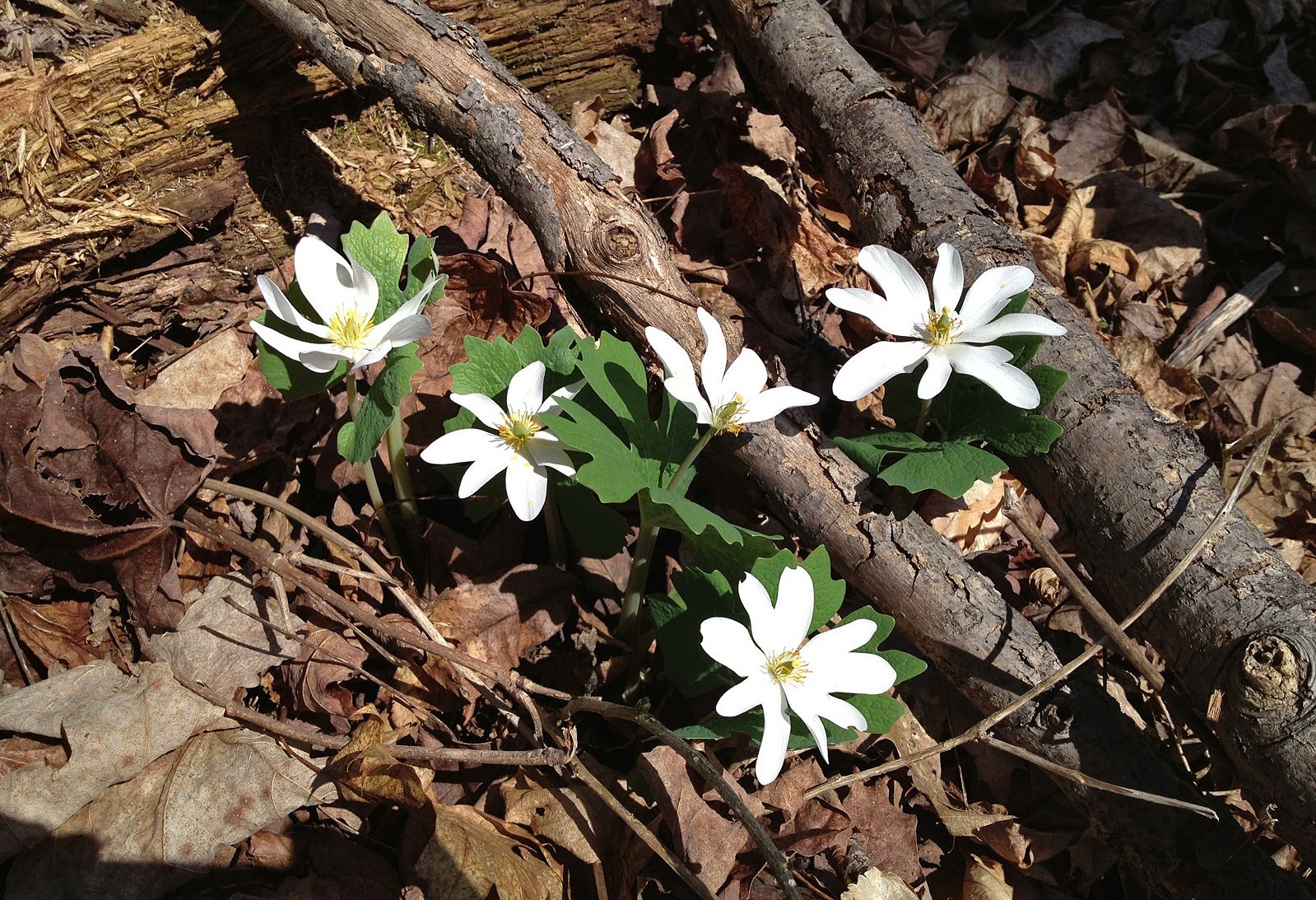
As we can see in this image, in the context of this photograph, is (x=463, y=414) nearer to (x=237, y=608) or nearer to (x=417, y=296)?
(x=417, y=296)

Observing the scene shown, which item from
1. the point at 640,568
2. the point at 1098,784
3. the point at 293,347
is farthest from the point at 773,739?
the point at 293,347

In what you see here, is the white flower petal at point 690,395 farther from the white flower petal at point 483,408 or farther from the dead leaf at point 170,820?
the dead leaf at point 170,820

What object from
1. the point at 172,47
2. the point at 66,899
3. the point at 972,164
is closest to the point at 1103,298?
the point at 972,164

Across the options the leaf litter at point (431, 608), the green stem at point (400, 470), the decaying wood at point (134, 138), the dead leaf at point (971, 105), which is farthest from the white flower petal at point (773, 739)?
the dead leaf at point (971, 105)

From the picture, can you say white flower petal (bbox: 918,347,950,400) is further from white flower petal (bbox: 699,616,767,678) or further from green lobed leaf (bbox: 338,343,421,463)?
green lobed leaf (bbox: 338,343,421,463)

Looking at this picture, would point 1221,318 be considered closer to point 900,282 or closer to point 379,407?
point 900,282

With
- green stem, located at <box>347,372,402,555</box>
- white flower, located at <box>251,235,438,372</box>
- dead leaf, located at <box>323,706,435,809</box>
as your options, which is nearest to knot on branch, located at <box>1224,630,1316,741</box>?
dead leaf, located at <box>323,706,435,809</box>

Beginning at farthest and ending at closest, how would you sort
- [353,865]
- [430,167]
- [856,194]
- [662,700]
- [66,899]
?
[430,167]
[856,194]
[662,700]
[353,865]
[66,899]
